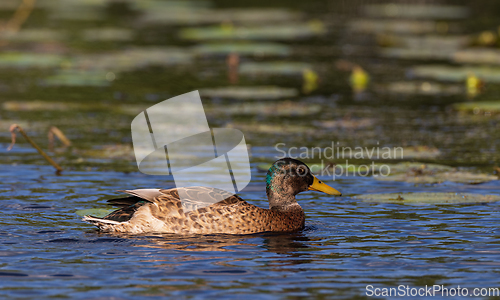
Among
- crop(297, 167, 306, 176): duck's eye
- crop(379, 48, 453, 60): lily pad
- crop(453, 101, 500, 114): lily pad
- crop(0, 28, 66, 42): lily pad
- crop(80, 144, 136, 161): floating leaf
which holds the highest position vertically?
crop(0, 28, 66, 42): lily pad

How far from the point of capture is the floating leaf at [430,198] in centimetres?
919

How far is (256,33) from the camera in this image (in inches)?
909

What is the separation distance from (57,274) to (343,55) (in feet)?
52.3

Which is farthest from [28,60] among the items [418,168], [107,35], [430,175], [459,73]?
[430,175]

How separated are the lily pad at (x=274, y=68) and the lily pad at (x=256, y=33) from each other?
9.97 ft

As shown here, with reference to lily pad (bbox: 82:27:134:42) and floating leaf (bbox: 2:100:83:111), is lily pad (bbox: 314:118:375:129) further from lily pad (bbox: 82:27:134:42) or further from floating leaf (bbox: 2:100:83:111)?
lily pad (bbox: 82:27:134:42)

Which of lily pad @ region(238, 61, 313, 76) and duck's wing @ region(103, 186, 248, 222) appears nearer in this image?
duck's wing @ region(103, 186, 248, 222)

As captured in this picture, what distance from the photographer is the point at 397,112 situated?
1534 cm

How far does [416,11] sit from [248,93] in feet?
58.2

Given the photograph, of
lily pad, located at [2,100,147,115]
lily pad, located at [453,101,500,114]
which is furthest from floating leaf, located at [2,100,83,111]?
lily pad, located at [453,101,500,114]

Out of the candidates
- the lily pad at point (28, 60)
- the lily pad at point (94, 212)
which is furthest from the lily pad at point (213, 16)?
the lily pad at point (94, 212)

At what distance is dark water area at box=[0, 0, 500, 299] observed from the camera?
6.80 metres

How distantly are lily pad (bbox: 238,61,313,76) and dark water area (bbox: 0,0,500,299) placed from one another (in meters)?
0.05

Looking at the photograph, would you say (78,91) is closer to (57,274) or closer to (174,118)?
(174,118)
